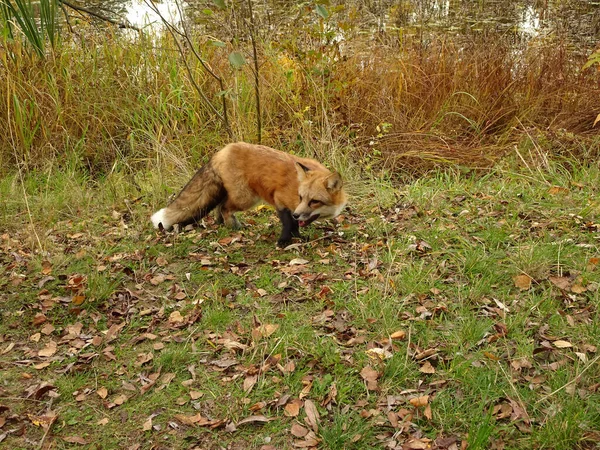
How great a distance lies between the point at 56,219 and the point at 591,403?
5.62m

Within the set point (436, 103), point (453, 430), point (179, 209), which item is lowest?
point (453, 430)

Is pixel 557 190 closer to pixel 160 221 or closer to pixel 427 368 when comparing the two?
pixel 427 368

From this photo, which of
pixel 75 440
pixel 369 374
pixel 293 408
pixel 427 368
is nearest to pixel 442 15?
pixel 427 368

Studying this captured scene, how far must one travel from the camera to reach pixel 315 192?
17.4 feet

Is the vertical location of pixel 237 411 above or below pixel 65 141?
below

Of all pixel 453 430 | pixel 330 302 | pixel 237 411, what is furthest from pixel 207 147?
pixel 453 430

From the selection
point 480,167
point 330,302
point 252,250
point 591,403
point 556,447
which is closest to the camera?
point 556,447

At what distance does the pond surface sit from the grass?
6.20 meters

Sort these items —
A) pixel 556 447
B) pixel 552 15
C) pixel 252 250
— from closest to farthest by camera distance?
pixel 556 447 < pixel 252 250 < pixel 552 15

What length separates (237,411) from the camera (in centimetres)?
351

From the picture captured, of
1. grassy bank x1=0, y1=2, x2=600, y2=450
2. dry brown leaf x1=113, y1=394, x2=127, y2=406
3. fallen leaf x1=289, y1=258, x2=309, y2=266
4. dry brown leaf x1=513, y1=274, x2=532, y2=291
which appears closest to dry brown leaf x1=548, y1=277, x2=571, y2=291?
grassy bank x1=0, y1=2, x2=600, y2=450

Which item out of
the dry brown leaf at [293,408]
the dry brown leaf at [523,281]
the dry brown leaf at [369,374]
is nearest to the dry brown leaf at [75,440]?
the dry brown leaf at [293,408]

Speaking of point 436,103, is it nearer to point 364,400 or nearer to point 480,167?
point 480,167

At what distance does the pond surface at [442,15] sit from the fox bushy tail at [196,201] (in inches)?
243
